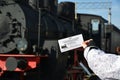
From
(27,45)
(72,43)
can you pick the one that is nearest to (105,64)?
(72,43)

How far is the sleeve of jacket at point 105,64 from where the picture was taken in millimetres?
1633

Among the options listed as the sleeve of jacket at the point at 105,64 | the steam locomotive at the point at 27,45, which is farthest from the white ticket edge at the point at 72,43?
the steam locomotive at the point at 27,45

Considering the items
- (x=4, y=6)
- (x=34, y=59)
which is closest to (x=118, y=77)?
(x=34, y=59)

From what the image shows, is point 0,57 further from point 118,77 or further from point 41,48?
point 118,77

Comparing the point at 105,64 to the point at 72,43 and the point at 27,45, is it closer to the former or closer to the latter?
the point at 72,43

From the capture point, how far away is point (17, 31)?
7.70 m

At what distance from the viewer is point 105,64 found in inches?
64.9

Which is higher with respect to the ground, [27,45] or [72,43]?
[72,43]

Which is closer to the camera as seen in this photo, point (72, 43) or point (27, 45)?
point (72, 43)

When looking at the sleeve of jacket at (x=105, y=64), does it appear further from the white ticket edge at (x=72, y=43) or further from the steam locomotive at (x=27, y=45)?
the steam locomotive at (x=27, y=45)

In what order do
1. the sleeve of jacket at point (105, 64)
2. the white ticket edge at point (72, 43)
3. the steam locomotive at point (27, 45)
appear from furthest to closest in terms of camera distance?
the steam locomotive at point (27, 45), the white ticket edge at point (72, 43), the sleeve of jacket at point (105, 64)

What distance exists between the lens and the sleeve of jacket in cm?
163

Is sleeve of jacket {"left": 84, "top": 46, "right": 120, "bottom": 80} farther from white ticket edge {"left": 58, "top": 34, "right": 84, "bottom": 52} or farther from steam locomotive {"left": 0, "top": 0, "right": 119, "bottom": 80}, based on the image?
steam locomotive {"left": 0, "top": 0, "right": 119, "bottom": 80}

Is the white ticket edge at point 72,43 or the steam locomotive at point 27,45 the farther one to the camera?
the steam locomotive at point 27,45
